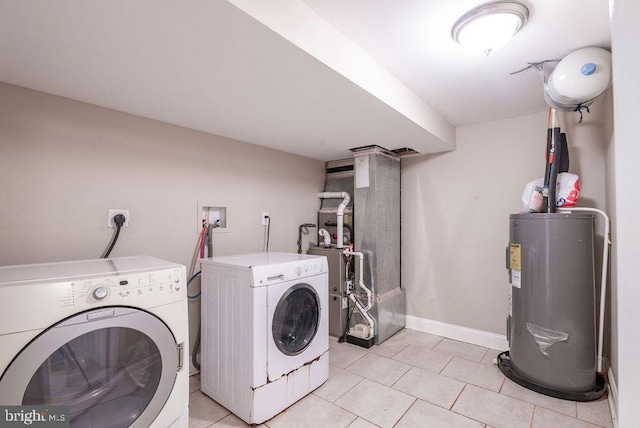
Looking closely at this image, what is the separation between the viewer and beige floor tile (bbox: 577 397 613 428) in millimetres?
1684

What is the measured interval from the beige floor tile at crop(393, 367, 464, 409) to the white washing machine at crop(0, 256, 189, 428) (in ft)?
4.83

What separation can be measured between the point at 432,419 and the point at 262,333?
3.76ft

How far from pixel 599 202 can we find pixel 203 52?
2909mm

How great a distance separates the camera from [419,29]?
141cm

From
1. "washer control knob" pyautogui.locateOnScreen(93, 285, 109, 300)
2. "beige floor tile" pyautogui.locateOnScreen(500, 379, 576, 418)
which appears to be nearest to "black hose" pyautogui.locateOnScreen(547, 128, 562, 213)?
"beige floor tile" pyautogui.locateOnScreen(500, 379, 576, 418)

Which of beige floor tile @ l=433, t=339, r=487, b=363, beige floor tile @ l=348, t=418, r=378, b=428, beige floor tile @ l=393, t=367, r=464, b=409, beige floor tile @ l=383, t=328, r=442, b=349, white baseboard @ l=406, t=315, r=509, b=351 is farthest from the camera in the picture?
beige floor tile @ l=383, t=328, r=442, b=349

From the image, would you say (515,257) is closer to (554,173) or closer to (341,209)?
(554,173)

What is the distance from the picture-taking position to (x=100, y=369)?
1.16 meters

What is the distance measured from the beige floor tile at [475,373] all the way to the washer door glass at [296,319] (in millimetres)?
1156

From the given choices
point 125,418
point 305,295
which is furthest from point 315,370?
point 125,418

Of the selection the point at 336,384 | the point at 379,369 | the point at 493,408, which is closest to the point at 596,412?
the point at 493,408

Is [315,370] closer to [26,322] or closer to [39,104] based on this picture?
[26,322]

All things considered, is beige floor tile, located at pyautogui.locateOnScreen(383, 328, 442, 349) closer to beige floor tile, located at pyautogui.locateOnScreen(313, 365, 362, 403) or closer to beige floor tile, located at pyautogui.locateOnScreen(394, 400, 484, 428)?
beige floor tile, located at pyautogui.locateOnScreen(313, 365, 362, 403)

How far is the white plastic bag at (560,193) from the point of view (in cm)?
199
